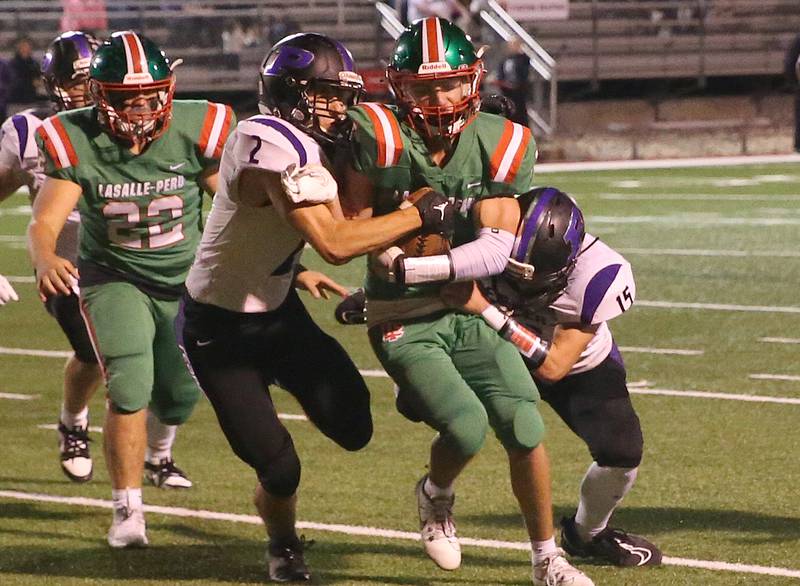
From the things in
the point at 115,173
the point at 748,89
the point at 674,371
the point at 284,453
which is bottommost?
the point at 748,89

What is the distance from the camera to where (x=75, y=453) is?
19.3ft

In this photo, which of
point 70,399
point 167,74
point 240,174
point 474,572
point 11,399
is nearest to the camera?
point 240,174

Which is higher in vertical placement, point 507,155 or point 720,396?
point 507,155

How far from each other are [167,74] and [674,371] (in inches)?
138

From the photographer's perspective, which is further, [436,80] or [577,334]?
[577,334]

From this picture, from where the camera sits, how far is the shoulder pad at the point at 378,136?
4.13 metres

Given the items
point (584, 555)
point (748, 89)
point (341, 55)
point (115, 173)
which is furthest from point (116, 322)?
point (748, 89)

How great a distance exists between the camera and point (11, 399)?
7461 mm

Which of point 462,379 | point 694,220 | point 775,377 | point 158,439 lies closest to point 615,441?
point 462,379

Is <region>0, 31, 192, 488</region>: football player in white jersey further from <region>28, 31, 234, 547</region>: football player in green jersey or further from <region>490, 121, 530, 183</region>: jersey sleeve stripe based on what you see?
<region>490, 121, 530, 183</region>: jersey sleeve stripe

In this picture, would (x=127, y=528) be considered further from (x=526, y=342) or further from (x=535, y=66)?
(x=535, y=66)

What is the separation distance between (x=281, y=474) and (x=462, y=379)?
0.56 metres

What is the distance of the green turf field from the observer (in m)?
4.68

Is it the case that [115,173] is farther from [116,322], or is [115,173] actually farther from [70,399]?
[70,399]
